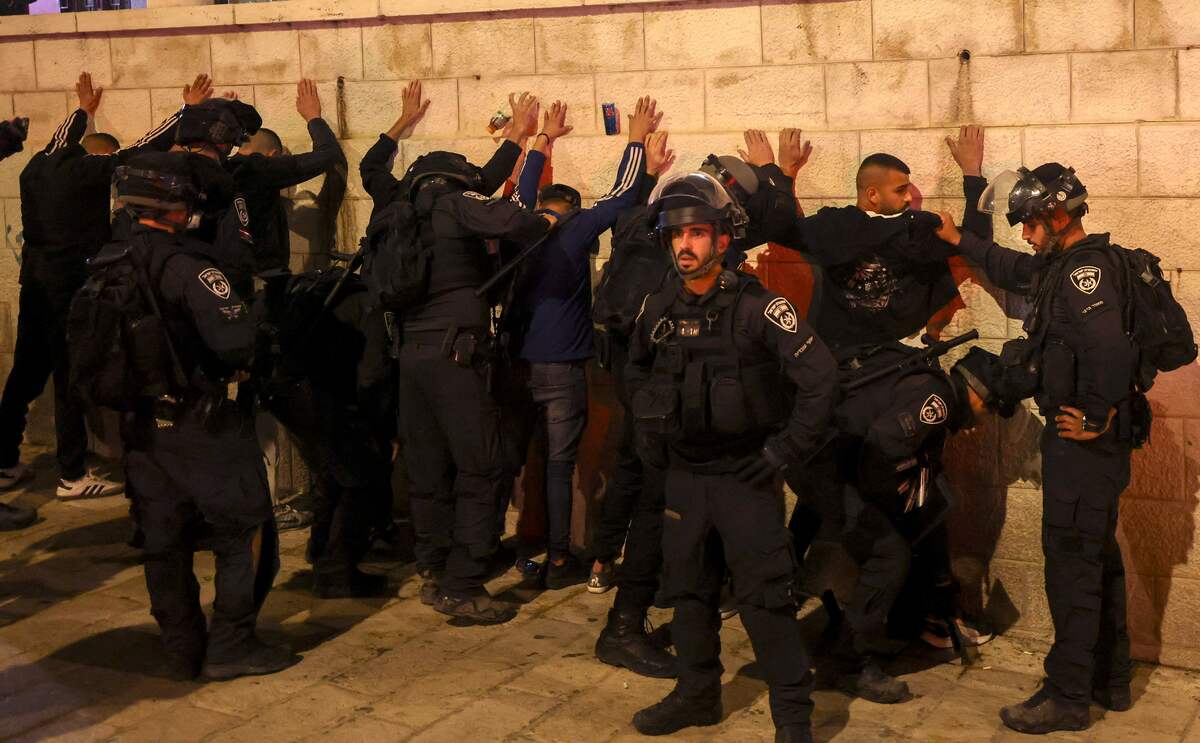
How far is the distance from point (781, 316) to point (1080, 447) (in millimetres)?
1431

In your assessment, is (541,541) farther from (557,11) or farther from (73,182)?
(73,182)

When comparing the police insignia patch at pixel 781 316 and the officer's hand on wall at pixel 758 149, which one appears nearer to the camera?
the police insignia patch at pixel 781 316

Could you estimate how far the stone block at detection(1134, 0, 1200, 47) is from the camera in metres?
6.16

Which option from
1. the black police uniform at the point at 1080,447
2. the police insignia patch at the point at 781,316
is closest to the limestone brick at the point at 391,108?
the police insignia patch at the point at 781,316

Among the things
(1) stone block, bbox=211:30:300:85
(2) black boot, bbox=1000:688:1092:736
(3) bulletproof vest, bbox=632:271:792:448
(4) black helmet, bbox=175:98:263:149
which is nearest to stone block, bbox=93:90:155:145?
(1) stone block, bbox=211:30:300:85

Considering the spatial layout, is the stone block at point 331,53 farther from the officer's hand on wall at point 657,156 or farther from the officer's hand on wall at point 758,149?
the officer's hand on wall at point 758,149

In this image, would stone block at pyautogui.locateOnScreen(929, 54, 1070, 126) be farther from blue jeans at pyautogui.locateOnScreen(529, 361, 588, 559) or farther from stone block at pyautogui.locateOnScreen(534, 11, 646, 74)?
blue jeans at pyautogui.locateOnScreen(529, 361, 588, 559)

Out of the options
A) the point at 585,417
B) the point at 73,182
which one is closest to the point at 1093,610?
the point at 585,417

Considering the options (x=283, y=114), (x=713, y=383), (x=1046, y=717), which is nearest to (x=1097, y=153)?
(x=713, y=383)

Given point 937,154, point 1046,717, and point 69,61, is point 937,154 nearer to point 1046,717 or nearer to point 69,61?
point 1046,717

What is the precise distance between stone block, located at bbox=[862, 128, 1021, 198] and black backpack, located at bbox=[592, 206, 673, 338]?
1331 millimetres

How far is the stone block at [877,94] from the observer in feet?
22.1

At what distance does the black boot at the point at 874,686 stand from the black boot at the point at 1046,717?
45 cm

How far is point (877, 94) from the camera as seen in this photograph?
6.86 meters
